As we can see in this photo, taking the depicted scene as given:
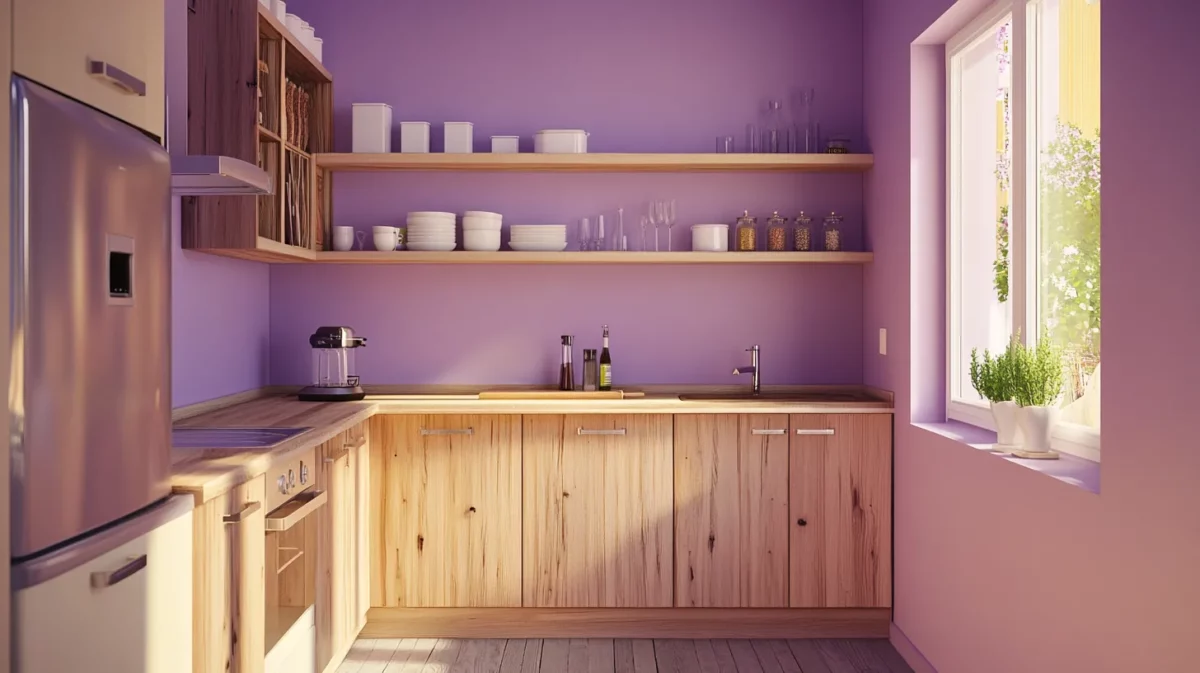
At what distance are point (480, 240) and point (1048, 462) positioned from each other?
7.49 ft

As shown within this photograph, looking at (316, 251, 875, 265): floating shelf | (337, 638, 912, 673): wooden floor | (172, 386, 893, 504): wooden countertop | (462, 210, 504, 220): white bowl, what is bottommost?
(337, 638, 912, 673): wooden floor

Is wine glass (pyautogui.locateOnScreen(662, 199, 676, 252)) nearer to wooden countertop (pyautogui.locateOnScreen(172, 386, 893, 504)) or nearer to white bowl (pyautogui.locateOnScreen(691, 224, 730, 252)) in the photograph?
white bowl (pyautogui.locateOnScreen(691, 224, 730, 252))

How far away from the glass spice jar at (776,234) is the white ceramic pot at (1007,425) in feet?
4.51

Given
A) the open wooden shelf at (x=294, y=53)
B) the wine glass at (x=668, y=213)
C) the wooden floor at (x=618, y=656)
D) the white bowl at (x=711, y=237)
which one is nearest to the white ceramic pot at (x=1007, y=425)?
the wooden floor at (x=618, y=656)

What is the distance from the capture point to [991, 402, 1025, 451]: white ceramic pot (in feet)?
8.10

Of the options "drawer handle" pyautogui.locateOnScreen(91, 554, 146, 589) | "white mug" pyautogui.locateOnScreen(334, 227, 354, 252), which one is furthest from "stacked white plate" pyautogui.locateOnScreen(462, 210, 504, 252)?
"drawer handle" pyautogui.locateOnScreen(91, 554, 146, 589)

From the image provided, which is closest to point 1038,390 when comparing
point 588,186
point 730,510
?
point 730,510

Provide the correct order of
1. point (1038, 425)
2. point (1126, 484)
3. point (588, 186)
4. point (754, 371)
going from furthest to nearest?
point (588, 186) → point (754, 371) → point (1038, 425) → point (1126, 484)

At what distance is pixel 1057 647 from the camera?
215cm

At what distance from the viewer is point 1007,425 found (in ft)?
8.18

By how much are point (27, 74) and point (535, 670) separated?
2.45m

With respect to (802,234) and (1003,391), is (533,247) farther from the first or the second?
(1003,391)

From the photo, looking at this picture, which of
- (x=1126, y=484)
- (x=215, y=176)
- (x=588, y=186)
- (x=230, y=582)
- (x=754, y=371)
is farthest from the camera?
(x=588, y=186)

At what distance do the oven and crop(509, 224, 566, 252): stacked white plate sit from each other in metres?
1.36
